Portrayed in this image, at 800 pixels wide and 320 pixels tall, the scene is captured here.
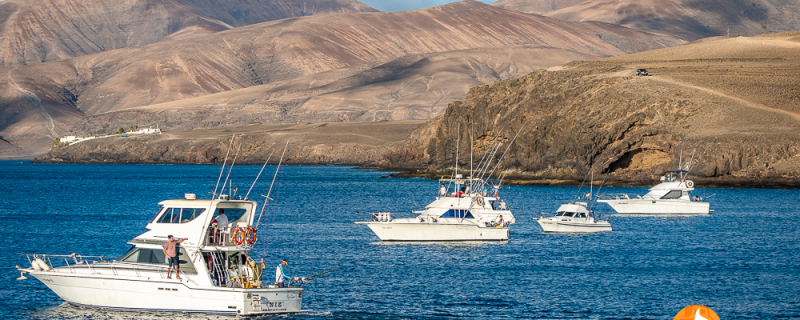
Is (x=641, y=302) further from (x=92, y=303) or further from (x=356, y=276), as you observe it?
(x=92, y=303)

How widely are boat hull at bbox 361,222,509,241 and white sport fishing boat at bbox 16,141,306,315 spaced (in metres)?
19.3

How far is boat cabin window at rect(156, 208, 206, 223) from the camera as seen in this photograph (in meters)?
30.3

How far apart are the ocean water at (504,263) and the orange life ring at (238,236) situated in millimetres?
2629

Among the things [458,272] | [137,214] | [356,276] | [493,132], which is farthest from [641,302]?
[493,132]

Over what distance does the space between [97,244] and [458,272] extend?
2093 cm

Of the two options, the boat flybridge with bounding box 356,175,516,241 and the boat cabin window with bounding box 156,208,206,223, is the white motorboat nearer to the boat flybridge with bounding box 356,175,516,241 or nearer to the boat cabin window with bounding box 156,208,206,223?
the boat flybridge with bounding box 356,175,516,241

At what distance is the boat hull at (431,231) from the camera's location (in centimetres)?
4972

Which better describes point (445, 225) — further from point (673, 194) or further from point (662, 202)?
point (673, 194)

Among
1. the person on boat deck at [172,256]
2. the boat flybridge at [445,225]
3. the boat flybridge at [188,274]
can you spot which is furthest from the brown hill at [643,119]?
the person on boat deck at [172,256]

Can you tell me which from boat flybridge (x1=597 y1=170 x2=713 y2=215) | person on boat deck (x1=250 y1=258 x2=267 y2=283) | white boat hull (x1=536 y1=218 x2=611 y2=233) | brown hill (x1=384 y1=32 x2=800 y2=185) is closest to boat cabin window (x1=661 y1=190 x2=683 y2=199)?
boat flybridge (x1=597 y1=170 x2=713 y2=215)

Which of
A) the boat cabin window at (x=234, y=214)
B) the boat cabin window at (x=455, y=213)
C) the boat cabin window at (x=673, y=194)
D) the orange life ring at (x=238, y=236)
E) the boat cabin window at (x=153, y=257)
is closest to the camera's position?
the boat cabin window at (x=153, y=257)

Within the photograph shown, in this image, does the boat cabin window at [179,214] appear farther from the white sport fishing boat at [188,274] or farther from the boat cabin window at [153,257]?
the boat cabin window at [153,257]

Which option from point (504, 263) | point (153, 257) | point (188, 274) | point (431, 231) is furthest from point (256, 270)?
point (431, 231)

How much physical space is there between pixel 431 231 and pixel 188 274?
22.4 meters
